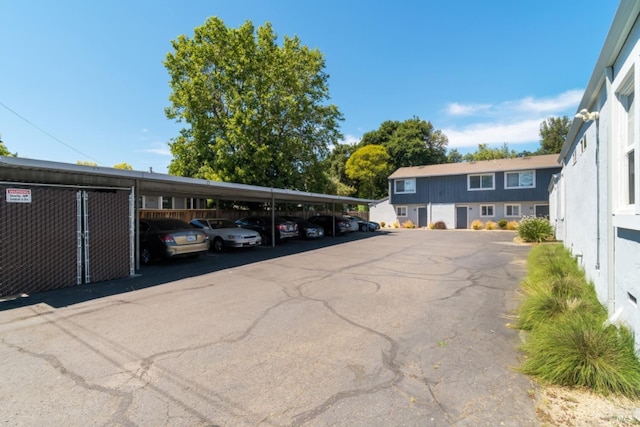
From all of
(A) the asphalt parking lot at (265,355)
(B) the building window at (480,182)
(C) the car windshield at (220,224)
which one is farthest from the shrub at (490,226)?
(A) the asphalt parking lot at (265,355)

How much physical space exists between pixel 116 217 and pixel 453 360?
27.2 feet

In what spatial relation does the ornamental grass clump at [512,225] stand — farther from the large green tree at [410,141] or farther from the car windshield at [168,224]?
the car windshield at [168,224]

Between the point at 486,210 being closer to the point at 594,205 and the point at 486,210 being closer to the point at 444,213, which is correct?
the point at 444,213

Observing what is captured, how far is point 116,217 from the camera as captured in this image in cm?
863

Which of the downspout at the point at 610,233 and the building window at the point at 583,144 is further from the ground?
the building window at the point at 583,144

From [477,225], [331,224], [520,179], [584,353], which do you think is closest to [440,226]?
[477,225]

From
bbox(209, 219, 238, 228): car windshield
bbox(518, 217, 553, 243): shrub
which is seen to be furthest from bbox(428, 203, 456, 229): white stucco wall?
bbox(209, 219, 238, 228): car windshield

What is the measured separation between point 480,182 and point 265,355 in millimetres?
31184

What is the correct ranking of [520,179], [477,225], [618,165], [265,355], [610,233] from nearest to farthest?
[265,355], [618,165], [610,233], [520,179], [477,225]

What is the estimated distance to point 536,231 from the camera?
1797 centimetres

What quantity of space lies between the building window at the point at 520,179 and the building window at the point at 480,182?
1.18 m

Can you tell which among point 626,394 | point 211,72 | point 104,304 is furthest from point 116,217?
point 211,72

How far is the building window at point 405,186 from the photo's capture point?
34.1m

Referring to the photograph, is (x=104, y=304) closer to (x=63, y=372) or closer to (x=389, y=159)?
(x=63, y=372)
